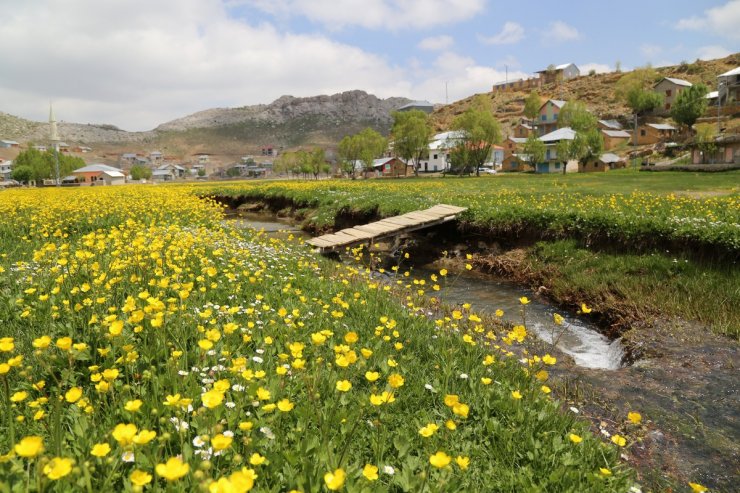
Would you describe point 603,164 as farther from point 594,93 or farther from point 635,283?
point 635,283

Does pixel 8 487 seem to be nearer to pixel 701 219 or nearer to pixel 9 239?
pixel 9 239

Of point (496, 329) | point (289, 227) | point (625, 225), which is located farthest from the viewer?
point (289, 227)

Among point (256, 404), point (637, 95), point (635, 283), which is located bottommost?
point (635, 283)

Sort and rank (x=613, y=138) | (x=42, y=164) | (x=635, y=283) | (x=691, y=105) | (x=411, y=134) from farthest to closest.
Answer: (x=42, y=164)
(x=613, y=138)
(x=691, y=105)
(x=411, y=134)
(x=635, y=283)

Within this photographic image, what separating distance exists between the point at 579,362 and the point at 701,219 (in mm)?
6375

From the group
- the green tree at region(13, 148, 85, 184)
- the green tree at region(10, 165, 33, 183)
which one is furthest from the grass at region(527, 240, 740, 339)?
the green tree at region(10, 165, 33, 183)

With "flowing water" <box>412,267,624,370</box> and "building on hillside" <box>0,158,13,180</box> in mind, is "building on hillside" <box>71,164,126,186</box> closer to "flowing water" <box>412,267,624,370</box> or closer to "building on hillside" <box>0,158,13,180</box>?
"building on hillside" <box>0,158,13,180</box>

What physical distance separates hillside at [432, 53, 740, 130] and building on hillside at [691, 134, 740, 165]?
171ft

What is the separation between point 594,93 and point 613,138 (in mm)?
42583

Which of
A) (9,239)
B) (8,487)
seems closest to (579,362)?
(8,487)

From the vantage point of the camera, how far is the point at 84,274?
605 centimetres

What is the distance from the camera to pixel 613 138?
265ft

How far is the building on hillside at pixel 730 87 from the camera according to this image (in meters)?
77.0

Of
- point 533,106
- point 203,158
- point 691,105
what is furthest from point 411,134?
point 203,158
